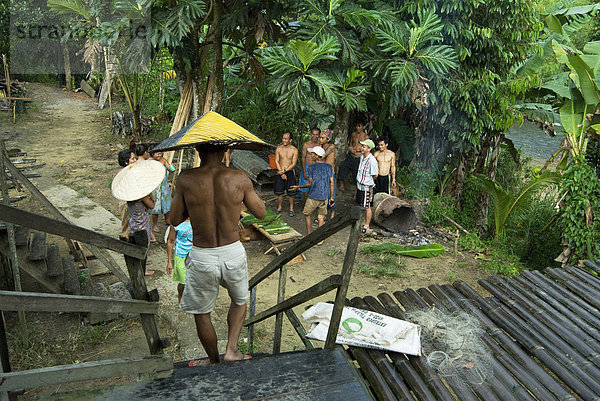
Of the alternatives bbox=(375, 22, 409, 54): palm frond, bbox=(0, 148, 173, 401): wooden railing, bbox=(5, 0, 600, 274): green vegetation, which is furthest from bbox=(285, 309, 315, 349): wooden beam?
bbox=(375, 22, 409, 54): palm frond

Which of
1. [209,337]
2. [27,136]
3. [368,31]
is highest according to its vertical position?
[368,31]

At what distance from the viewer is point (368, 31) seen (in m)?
8.42

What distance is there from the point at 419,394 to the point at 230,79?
11186mm

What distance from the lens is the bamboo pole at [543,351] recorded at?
2924mm

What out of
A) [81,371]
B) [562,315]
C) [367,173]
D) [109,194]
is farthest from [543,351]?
[109,194]

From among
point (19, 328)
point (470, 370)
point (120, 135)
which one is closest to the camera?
point (470, 370)

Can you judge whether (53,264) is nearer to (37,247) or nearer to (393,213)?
(37,247)

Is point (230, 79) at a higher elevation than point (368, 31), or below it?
below

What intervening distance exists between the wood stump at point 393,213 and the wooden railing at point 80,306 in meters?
A: 6.60

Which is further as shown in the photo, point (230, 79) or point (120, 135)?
point (120, 135)

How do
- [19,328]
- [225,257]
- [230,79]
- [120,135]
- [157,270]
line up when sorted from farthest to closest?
[120,135] → [230,79] → [157,270] → [19,328] → [225,257]

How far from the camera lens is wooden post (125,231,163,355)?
253 cm

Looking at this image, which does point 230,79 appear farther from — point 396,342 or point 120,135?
point 396,342

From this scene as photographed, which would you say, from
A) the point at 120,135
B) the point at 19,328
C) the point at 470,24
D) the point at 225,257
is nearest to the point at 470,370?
the point at 225,257
